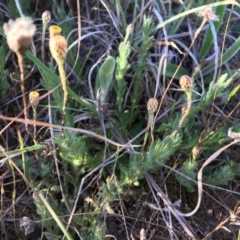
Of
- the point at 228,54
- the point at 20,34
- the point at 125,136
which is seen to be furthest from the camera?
the point at 228,54

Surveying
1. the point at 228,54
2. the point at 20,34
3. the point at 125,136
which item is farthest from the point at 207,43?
the point at 20,34

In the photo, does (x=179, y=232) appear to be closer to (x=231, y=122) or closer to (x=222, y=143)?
(x=222, y=143)

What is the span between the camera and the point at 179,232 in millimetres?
1088

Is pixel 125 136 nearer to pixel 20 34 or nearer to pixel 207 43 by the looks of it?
pixel 207 43

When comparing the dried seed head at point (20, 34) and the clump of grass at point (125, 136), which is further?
the clump of grass at point (125, 136)

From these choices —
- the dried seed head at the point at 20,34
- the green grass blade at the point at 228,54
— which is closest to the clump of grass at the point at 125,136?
the green grass blade at the point at 228,54

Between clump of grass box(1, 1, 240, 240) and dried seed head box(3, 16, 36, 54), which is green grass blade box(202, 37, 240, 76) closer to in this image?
clump of grass box(1, 1, 240, 240)

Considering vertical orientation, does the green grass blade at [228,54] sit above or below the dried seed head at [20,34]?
below

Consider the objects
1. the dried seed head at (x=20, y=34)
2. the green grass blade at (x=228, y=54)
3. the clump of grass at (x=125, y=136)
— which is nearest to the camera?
the dried seed head at (x=20, y=34)

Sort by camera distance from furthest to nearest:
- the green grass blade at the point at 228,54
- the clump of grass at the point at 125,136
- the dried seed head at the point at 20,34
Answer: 1. the green grass blade at the point at 228,54
2. the clump of grass at the point at 125,136
3. the dried seed head at the point at 20,34

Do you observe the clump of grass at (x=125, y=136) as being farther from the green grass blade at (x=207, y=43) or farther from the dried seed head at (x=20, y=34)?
the dried seed head at (x=20, y=34)

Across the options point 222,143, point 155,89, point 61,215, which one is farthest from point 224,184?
point 61,215

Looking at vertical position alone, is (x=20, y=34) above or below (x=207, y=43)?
above

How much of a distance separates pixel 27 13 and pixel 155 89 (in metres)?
0.45
